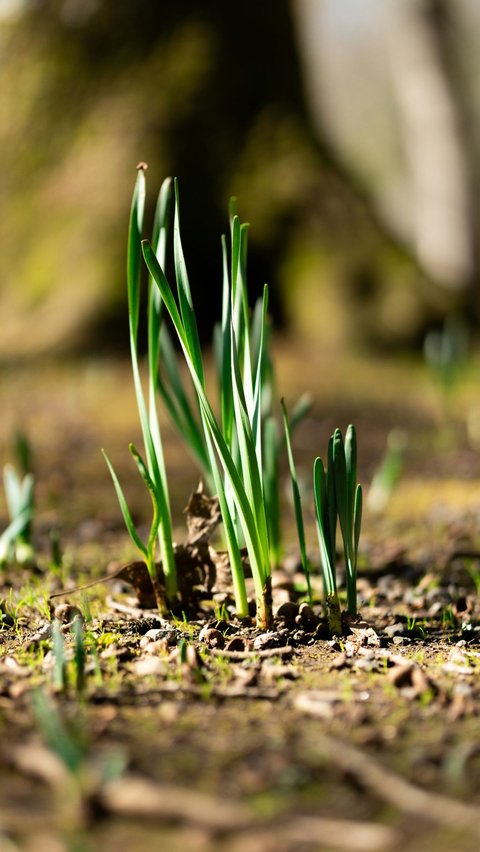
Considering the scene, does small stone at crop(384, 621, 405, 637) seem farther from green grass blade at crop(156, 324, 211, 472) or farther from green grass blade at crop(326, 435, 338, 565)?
green grass blade at crop(156, 324, 211, 472)

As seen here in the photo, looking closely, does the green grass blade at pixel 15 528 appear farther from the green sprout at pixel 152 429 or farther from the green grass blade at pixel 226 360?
the green grass blade at pixel 226 360

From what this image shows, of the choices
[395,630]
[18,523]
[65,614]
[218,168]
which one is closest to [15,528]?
[18,523]

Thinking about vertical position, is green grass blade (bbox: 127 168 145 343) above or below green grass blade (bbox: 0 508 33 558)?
above

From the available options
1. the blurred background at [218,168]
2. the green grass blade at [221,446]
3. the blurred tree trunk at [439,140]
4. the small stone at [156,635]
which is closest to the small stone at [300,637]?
the green grass blade at [221,446]

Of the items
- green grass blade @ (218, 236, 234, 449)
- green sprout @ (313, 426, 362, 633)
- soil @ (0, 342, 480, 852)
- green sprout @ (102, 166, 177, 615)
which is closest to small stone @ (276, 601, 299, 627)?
soil @ (0, 342, 480, 852)

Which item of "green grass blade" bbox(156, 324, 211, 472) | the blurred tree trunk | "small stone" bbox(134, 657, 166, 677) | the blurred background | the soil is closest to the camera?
the soil

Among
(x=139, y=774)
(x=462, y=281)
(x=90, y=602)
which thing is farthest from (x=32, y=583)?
(x=462, y=281)

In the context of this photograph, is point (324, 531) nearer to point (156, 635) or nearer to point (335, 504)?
point (335, 504)
